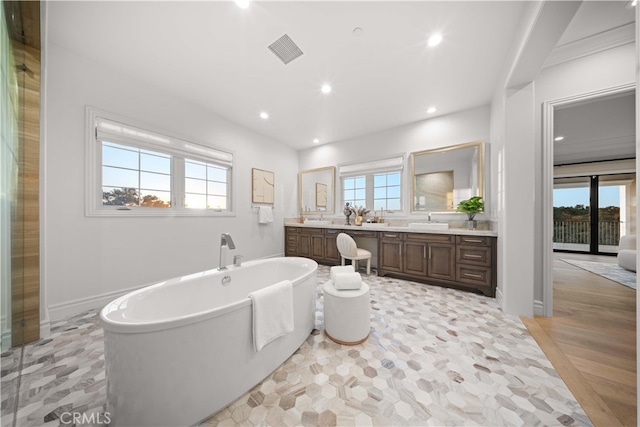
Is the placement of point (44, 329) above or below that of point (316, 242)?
below

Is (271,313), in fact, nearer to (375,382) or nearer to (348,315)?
(348,315)

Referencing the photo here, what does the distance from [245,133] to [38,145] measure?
8.12 ft

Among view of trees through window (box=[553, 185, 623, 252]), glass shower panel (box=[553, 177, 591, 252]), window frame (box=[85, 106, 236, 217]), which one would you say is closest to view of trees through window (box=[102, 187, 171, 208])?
window frame (box=[85, 106, 236, 217])

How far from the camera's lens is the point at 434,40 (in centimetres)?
191

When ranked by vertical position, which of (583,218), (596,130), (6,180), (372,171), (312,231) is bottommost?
(312,231)

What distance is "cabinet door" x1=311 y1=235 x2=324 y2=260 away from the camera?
4.09 meters

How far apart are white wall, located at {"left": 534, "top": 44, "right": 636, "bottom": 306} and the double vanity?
451mm

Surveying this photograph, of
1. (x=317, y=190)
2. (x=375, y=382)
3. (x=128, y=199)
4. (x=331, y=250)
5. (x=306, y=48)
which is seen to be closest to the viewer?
(x=375, y=382)

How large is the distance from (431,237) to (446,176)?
1110mm

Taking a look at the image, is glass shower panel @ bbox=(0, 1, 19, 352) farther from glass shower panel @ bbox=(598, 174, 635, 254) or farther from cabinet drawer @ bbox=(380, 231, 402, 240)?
glass shower panel @ bbox=(598, 174, 635, 254)

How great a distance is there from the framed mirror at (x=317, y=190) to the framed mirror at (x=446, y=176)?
1633 mm

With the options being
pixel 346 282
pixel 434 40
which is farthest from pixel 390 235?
pixel 434 40

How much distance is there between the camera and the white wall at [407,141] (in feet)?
10.2

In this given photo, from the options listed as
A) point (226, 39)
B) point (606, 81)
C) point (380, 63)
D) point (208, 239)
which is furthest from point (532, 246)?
point (208, 239)
